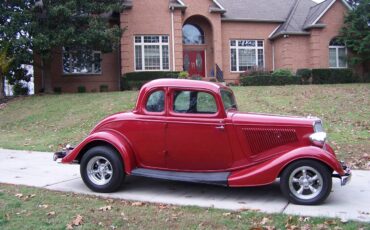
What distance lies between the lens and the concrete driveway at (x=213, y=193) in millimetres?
6109

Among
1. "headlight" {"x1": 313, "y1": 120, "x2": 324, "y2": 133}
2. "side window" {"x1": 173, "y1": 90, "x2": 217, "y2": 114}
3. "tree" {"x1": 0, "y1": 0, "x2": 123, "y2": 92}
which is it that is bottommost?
"headlight" {"x1": 313, "y1": 120, "x2": 324, "y2": 133}

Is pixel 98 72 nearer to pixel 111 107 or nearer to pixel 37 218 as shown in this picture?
pixel 111 107

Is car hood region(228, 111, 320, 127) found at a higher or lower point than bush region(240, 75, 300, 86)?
lower

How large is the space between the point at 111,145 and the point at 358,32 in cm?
2436

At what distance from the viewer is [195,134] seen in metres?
6.88

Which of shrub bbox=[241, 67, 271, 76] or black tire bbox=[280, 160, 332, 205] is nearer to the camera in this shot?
black tire bbox=[280, 160, 332, 205]

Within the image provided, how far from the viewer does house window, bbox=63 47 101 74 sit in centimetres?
2770

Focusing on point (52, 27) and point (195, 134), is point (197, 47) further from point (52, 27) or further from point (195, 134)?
point (195, 134)

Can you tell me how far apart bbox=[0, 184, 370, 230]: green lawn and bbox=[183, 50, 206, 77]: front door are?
76.8ft

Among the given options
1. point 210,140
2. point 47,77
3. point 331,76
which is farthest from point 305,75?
point 210,140

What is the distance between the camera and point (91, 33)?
23.6m

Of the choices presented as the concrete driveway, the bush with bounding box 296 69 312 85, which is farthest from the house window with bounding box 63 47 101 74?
the concrete driveway

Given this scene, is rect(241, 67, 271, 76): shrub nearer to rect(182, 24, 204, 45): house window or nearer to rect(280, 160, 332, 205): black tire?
rect(182, 24, 204, 45): house window

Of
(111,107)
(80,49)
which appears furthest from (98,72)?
(111,107)
